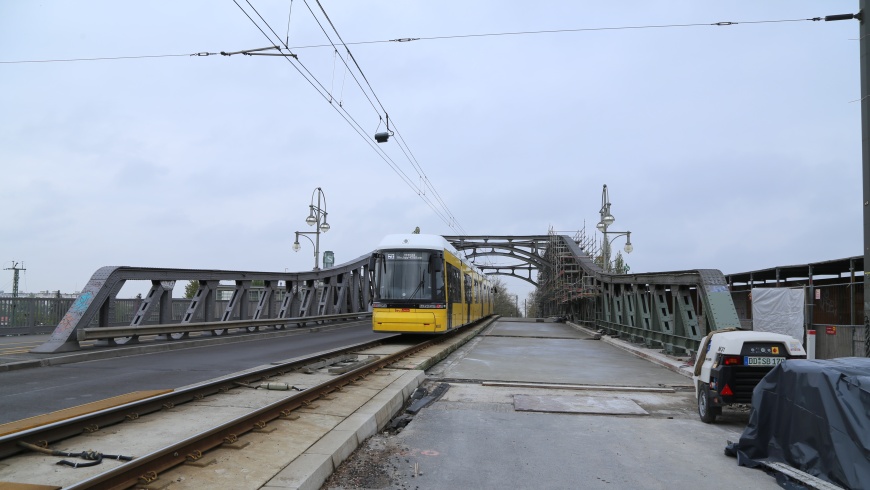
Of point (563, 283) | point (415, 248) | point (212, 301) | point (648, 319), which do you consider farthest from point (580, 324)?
point (212, 301)

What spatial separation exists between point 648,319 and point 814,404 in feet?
48.7

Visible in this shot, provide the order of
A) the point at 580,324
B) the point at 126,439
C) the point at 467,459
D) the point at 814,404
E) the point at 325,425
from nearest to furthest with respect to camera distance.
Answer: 1. the point at 814,404
2. the point at 126,439
3. the point at 467,459
4. the point at 325,425
5. the point at 580,324

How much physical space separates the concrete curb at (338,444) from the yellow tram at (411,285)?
801 cm

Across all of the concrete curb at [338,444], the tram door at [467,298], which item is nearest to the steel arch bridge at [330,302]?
the tram door at [467,298]

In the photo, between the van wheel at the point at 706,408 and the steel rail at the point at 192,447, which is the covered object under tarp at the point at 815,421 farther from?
the steel rail at the point at 192,447

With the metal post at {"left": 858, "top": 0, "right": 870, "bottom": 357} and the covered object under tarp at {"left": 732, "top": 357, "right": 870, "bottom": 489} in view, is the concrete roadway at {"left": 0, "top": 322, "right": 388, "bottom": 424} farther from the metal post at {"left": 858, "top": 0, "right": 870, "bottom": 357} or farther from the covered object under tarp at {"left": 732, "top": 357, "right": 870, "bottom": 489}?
the metal post at {"left": 858, "top": 0, "right": 870, "bottom": 357}

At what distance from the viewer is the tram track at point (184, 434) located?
436 cm

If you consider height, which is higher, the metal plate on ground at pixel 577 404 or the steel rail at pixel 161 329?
the steel rail at pixel 161 329

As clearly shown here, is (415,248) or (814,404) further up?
(415,248)

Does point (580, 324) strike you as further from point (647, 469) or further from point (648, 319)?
point (647, 469)

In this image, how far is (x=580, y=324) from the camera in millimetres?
36969

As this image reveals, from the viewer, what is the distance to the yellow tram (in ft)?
56.9

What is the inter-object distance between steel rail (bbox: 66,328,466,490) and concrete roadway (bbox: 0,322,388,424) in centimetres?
260

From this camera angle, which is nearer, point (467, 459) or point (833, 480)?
point (833, 480)
